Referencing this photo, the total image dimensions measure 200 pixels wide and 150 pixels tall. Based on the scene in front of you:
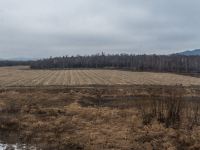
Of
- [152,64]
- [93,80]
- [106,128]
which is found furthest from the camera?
[152,64]

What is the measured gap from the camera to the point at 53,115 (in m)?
28.6

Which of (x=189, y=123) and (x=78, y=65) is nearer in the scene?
(x=189, y=123)

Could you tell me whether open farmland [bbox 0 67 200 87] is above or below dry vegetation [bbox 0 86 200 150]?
below

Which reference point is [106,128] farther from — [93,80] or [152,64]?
[152,64]

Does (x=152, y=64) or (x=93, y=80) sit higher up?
(x=152, y=64)

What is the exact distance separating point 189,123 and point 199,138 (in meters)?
4.19

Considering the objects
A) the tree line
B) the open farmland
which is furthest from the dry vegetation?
the tree line

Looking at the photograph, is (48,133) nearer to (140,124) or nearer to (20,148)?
(20,148)

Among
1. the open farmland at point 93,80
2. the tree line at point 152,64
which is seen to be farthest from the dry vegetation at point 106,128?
the tree line at point 152,64

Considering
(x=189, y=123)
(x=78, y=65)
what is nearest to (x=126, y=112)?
(x=189, y=123)

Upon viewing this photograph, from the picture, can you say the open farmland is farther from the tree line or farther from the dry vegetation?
the tree line

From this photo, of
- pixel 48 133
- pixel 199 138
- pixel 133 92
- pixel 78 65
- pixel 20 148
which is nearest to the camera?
pixel 20 148

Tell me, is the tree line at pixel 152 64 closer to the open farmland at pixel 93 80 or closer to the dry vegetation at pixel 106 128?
the open farmland at pixel 93 80

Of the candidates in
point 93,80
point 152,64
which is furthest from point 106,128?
point 152,64
